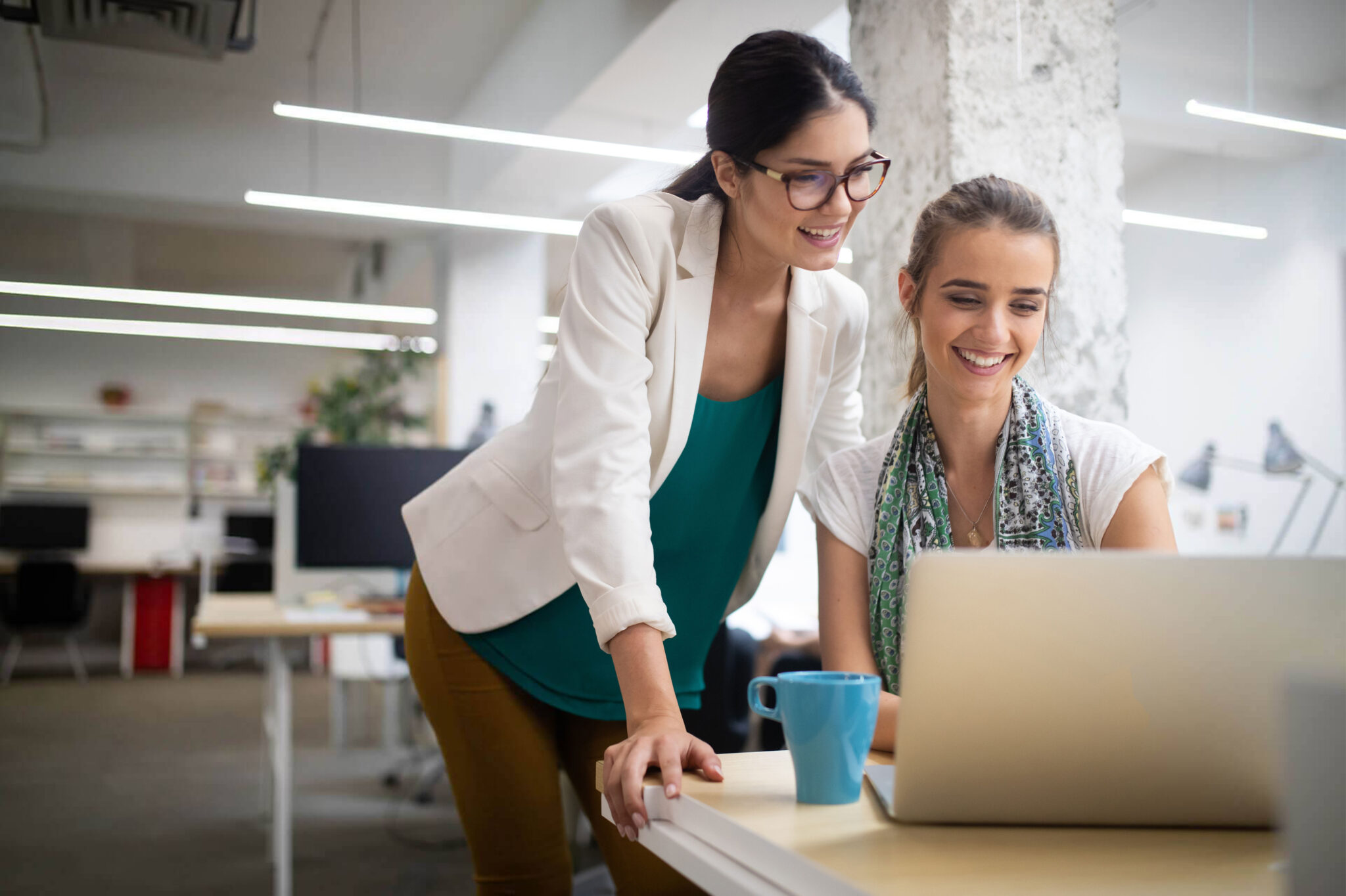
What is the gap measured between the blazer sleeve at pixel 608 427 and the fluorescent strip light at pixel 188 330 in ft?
24.9

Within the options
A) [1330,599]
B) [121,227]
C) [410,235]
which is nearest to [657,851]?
[1330,599]

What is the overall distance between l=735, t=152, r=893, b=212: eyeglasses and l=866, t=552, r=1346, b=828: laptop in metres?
0.60

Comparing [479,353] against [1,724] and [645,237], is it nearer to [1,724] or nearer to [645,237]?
[1,724]

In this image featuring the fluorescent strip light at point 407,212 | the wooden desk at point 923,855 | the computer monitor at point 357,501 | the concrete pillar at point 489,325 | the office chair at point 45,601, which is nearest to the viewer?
the wooden desk at point 923,855

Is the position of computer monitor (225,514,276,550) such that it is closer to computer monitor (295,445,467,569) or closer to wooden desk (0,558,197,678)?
wooden desk (0,558,197,678)

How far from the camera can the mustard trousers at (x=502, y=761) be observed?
4.27ft

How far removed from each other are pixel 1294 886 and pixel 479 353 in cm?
710

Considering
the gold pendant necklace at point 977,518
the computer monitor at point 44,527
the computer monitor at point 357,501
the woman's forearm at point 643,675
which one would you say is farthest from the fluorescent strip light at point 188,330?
the woman's forearm at point 643,675

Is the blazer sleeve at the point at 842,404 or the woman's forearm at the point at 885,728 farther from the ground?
the blazer sleeve at the point at 842,404

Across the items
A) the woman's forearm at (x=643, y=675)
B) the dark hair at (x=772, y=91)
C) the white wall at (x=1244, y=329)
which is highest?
the white wall at (x=1244, y=329)

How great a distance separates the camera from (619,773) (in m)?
0.78

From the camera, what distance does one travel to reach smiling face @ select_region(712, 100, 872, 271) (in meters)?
1.11

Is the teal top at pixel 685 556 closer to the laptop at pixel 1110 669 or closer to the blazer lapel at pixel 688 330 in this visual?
the blazer lapel at pixel 688 330

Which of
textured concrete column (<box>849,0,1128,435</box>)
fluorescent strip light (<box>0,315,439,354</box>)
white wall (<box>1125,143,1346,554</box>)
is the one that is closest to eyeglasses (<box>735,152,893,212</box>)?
textured concrete column (<box>849,0,1128,435</box>)
